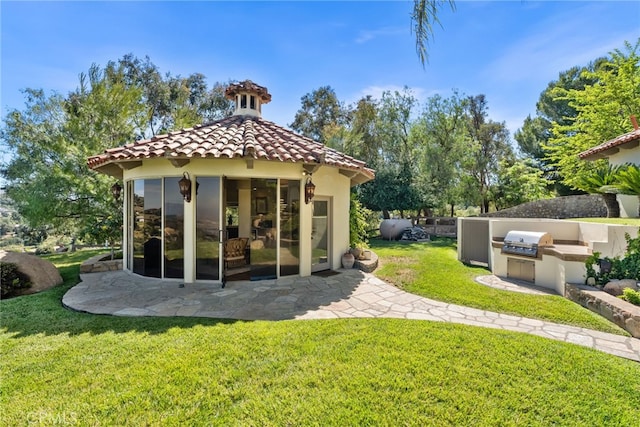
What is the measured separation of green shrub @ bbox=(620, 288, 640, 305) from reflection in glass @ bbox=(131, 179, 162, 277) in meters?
10.5

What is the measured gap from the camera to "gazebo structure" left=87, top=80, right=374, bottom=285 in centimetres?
725

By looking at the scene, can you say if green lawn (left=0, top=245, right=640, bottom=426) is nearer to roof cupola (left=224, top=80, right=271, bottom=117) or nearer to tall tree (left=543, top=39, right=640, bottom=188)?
roof cupola (left=224, top=80, right=271, bottom=117)

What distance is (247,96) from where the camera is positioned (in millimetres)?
10648

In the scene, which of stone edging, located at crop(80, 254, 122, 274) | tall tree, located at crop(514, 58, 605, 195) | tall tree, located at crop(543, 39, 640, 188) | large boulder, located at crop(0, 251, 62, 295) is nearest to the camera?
large boulder, located at crop(0, 251, 62, 295)

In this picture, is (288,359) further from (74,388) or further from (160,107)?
(160,107)

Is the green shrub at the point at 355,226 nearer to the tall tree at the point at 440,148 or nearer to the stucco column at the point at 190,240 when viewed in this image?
the stucco column at the point at 190,240

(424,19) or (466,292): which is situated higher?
(424,19)

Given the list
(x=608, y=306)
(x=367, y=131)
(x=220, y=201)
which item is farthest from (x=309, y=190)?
(x=367, y=131)

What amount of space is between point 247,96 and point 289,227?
5.83 meters

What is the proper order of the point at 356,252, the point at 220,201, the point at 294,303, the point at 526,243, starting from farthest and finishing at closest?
the point at 356,252 < the point at 526,243 < the point at 220,201 < the point at 294,303

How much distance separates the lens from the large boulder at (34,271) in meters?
6.98

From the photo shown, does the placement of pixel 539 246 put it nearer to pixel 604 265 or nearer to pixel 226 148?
pixel 604 265

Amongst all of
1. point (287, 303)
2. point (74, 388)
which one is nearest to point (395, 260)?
point (287, 303)

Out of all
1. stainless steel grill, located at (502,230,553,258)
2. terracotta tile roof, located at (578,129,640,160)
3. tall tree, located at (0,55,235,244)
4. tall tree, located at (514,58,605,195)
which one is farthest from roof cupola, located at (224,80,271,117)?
tall tree, located at (514,58,605,195)
